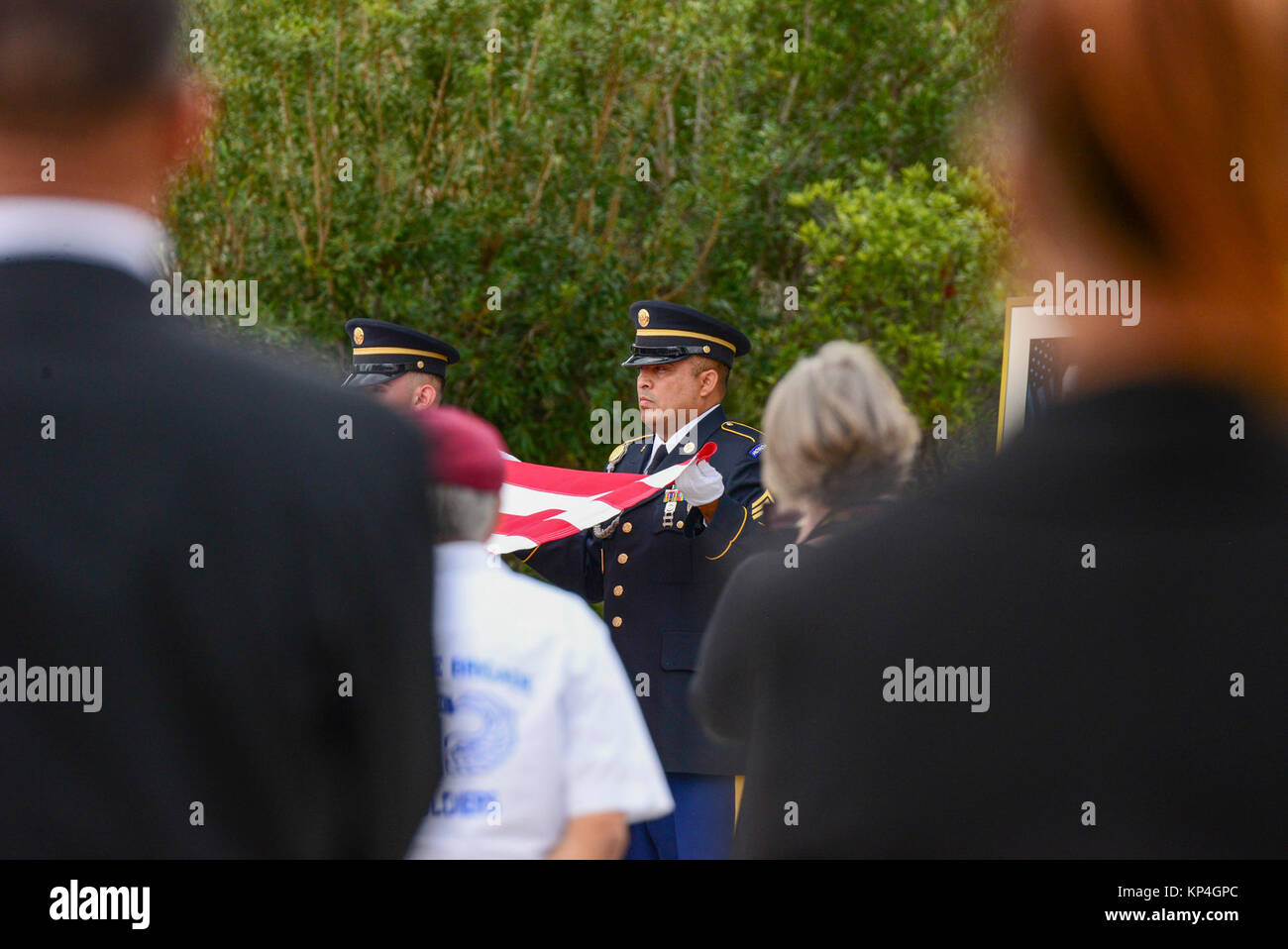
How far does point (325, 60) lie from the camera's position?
7.73 m

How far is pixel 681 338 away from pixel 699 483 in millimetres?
829

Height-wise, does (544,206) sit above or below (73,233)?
above

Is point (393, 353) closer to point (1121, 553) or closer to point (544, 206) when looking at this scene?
point (544, 206)

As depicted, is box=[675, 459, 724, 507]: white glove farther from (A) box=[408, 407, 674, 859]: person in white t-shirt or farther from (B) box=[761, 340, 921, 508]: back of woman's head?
(A) box=[408, 407, 674, 859]: person in white t-shirt

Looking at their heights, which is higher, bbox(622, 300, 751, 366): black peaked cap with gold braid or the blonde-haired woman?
bbox(622, 300, 751, 366): black peaked cap with gold braid

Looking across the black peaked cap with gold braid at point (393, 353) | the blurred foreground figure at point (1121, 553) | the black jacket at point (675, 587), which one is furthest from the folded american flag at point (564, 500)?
the blurred foreground figure at point (1121, 553)

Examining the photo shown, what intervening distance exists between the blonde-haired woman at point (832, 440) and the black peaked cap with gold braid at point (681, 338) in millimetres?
1674

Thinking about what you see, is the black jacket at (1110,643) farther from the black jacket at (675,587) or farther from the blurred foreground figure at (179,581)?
the black jacket at (675,587)

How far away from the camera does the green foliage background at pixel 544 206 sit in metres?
7.68

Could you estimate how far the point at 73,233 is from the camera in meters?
1.03

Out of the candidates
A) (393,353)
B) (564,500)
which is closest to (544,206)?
(393,353)

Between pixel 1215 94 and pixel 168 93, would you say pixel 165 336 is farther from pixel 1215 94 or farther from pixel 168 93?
pixel 1215 94

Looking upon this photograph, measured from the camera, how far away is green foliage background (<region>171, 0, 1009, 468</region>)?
7.68 m

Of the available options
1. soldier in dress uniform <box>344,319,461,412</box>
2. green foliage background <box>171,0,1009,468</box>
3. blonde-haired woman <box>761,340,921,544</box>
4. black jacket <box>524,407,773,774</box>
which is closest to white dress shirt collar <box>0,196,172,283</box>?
blonde-haired woman <box>761,340,921,544</box>
